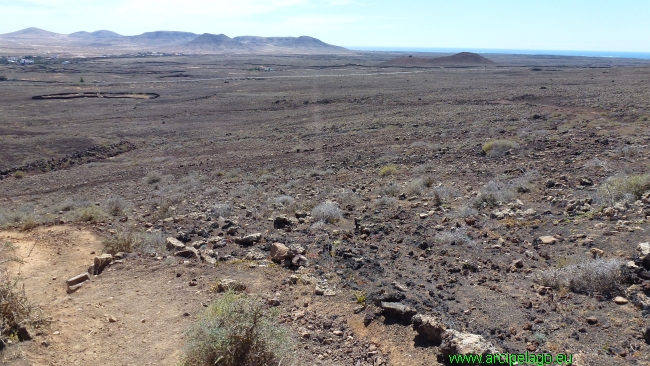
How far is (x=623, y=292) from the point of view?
5.14 meters

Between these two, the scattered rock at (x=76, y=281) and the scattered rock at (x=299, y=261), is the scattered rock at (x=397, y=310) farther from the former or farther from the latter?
the scattered rock at (x=76, y=281)

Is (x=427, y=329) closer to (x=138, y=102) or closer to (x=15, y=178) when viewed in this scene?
(x=15, y=178)

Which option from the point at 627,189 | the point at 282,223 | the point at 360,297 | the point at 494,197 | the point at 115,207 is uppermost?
the point at 627,189

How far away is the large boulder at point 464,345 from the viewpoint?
410 centimetres

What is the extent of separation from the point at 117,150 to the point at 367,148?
14.5m

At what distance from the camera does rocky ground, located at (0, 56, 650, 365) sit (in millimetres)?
4770

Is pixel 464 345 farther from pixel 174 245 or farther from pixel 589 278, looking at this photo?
pixel 174 245

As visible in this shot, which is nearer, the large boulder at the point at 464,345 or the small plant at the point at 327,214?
the large boulder at the point at 464,345

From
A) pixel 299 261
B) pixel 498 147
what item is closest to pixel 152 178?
pixel 299 261

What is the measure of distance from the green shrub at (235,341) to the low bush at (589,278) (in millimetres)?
→ 3598

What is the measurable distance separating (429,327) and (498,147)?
12.8m

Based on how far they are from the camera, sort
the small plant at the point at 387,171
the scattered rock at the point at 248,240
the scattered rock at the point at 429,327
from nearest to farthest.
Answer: the scattered rock at the point at 429,327 → the scattered rock at the point at 248,240 → the small plant at the point at 387,171

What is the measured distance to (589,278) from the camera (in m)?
5.40

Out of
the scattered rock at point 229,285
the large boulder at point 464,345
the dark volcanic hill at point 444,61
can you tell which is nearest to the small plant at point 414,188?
the scattered rock at point 229,285
